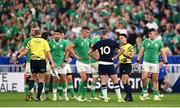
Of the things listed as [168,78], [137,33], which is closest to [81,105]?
[168,78]

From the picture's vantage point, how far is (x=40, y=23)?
133 ft

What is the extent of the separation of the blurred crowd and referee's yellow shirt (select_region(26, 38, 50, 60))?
26.3ft

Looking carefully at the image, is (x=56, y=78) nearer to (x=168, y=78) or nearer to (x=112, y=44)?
(x=112, y=44)

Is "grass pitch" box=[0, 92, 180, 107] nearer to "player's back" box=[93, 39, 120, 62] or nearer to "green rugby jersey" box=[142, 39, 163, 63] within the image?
"green rugby jersey" box=[142, 39, 163, 63]

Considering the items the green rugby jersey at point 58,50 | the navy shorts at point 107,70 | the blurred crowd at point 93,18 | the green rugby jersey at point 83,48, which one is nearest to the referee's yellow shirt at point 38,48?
the green rugby jersey at point 58,50

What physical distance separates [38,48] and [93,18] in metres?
11.1

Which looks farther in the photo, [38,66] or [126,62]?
[126,62]

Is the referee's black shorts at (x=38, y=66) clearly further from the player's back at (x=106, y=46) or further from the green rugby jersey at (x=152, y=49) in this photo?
the green rugby jersey at (x=152, y=49)

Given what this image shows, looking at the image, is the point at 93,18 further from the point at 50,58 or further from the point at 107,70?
the point at 107,70

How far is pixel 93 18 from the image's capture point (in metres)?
39.4

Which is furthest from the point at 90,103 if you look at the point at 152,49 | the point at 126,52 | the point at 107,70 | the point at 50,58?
the point at 152,49

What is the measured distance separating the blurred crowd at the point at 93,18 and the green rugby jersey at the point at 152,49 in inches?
218

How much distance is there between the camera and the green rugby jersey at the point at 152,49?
2986 cm

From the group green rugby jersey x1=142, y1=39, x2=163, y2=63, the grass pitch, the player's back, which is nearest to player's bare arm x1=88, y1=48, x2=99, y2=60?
the player's back
